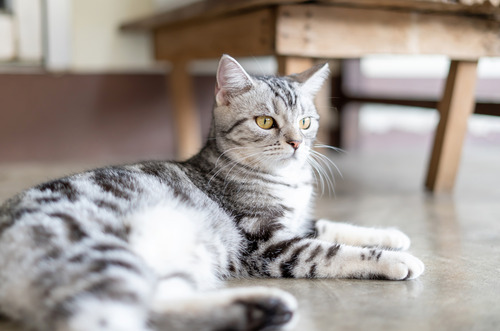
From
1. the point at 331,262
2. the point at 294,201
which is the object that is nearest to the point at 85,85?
the point at 294,201

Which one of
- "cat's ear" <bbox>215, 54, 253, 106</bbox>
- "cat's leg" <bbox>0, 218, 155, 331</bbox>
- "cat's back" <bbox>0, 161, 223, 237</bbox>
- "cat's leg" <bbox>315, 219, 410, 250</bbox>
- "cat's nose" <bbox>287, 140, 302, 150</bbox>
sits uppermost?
"cat's ear" <bbox>215, 54, 253, 106</bbox>

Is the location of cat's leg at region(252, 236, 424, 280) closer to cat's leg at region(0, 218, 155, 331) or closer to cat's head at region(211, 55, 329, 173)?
cat's head at region(211, 55, 329, 173)

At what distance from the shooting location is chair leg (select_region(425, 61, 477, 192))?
2332 mm

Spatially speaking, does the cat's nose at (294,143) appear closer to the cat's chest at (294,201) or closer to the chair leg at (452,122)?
the cat's chest at (294,201)

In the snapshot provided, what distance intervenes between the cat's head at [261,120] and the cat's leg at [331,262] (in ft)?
0.86

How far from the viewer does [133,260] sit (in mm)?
998

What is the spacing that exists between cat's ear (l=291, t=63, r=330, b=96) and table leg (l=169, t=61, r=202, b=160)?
4.61ft

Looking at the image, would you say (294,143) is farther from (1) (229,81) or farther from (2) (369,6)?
(2) (369,6)

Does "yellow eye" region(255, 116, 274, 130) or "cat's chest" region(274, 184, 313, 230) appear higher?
"yellow eye" region(255, 116, 274, 130)

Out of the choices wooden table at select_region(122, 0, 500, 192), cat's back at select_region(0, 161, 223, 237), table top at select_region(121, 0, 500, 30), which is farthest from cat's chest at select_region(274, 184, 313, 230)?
table top at select_region(121, 0, 500, 30)

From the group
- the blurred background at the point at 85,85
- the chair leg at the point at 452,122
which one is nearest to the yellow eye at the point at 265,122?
the chair leg at the point at 452,122

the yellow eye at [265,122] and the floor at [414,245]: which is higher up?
the yellow eye at [265,122]

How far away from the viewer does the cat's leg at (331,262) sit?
1.34m

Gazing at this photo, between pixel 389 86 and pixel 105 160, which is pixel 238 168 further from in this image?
pixel 389 86
